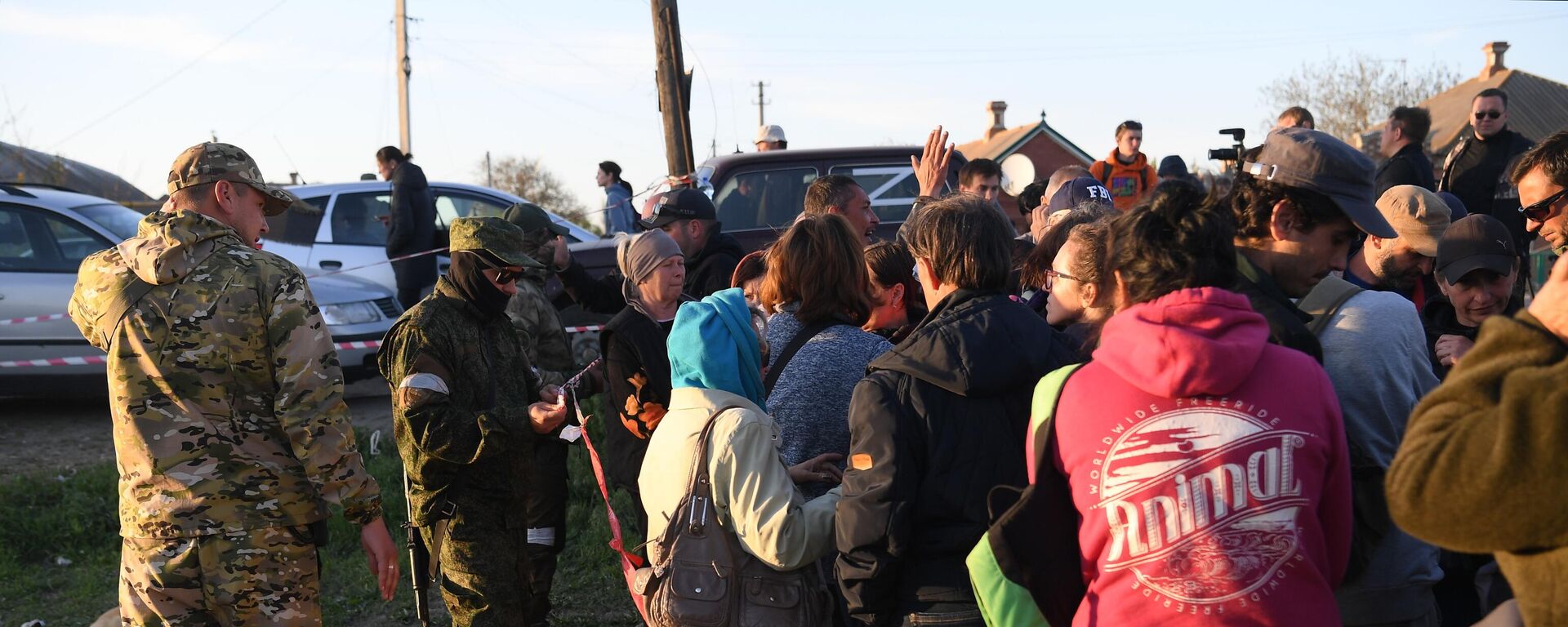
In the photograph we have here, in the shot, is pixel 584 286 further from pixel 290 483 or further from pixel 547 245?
pixel 290 483

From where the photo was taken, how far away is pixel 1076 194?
230 inches

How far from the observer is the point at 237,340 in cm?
364

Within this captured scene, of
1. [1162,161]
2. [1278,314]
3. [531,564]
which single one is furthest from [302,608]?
[1162,161]

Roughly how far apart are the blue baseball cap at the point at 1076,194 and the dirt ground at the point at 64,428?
535cm

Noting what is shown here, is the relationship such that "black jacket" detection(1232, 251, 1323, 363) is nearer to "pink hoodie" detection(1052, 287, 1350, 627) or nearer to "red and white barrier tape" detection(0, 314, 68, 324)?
"pink hoodie" detection(1052, 287, 1350, 627)

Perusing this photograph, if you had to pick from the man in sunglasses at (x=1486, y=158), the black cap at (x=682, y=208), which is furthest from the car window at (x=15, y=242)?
the man in sunglasses at (x=1486, y=158)

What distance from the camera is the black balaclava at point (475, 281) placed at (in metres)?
4.61

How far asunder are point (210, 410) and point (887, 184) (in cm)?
662

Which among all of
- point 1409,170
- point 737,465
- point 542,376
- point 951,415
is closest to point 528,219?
point 542,376

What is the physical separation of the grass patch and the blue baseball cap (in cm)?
306

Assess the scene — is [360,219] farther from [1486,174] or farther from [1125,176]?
[1486,174]

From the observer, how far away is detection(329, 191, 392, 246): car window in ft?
37.4

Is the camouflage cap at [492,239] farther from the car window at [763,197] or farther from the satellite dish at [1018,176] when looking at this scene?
the satellite dish at [1018,176]

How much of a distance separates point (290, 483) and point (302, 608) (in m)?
0.42
